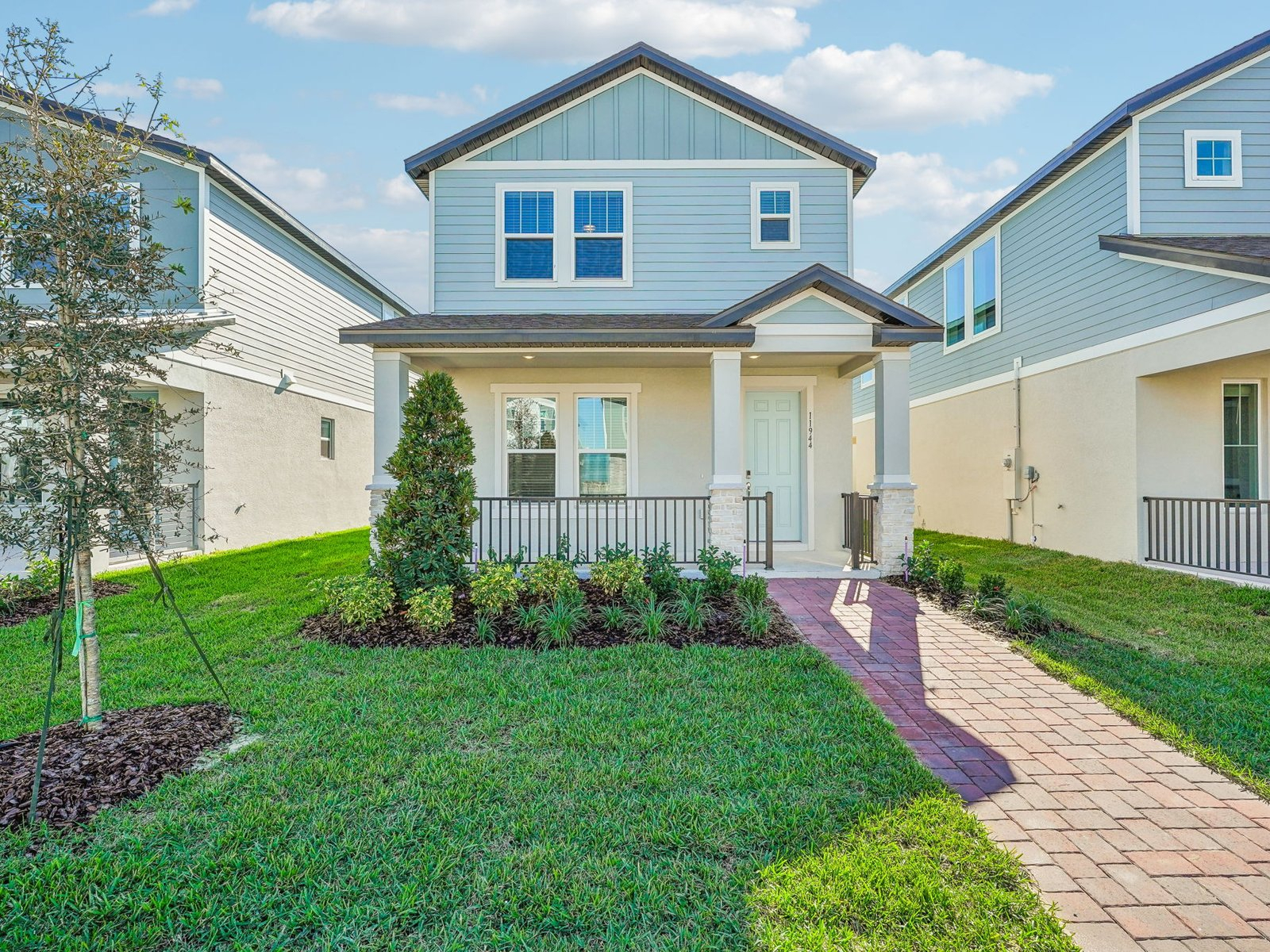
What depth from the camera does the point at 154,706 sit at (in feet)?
13.7

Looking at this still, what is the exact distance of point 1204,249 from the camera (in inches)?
303

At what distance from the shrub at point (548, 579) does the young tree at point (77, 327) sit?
3583 mm

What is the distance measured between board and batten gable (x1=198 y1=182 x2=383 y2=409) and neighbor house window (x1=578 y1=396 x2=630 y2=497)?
5.04 m

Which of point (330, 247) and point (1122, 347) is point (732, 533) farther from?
point (330, 247)

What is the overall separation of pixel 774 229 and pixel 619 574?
604 cm

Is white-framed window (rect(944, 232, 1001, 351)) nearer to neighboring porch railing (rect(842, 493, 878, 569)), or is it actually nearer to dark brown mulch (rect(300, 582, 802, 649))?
neighboring porch railing (rect(842, 493, 878, 569))

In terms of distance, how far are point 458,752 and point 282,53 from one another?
1286cm

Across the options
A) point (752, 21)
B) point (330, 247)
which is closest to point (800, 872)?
point (752, 21)

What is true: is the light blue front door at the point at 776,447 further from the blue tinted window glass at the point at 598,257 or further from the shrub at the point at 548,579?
the shrub at the point at 548,579

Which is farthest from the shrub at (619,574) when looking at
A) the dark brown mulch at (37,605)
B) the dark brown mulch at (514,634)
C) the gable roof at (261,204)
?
the gable roof at (261,204)

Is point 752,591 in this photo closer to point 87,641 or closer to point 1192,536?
point 87,641

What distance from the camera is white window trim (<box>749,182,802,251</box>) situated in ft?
31.7

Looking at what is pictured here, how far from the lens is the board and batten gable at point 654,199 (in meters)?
9.62

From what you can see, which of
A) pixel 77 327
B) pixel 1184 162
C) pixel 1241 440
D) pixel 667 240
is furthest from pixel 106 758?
pixel 1184 162
